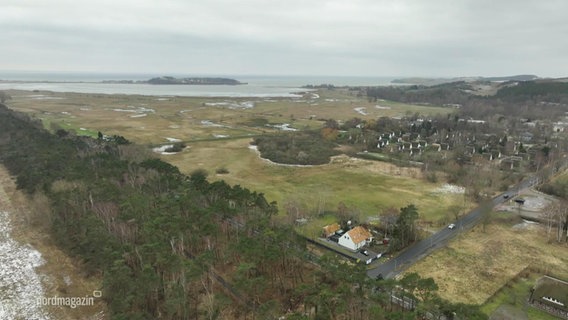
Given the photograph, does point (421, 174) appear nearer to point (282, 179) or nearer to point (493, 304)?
point (282, 179)

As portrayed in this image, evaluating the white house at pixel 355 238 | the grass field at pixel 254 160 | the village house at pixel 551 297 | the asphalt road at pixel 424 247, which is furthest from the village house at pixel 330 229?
the village house at pixel 551 297

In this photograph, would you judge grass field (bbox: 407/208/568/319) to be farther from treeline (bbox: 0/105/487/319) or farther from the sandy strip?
the sandy strip

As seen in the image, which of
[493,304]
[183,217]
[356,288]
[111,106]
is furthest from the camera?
[111,106]

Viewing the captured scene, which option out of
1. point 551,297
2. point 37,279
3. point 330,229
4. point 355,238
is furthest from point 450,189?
point 37,279

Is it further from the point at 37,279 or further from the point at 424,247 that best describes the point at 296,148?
the point at 37,279

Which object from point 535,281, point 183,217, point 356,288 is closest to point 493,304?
point 535,281
